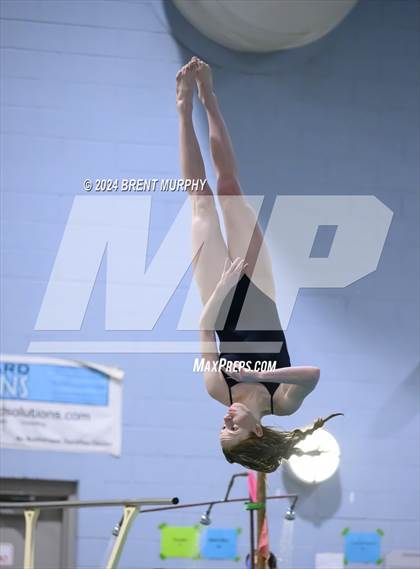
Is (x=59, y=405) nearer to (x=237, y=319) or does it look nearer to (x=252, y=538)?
(x=252, y=538)

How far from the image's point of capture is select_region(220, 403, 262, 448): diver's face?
3863 millimetres

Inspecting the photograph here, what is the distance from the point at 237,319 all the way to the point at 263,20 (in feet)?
6.08

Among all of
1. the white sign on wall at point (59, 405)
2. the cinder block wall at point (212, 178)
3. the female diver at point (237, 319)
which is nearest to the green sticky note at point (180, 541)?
the cinder block wall at point (212, 178)

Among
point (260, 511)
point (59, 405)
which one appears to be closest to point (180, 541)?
point (260, 511)

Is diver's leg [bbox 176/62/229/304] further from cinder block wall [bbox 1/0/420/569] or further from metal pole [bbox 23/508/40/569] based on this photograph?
metal pole [bbox 23/508/40/569]

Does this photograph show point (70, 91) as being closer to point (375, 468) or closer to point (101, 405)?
Result: point (101, 405)

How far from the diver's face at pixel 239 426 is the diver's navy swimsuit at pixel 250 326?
0.48ft

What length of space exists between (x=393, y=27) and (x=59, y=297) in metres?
2.23

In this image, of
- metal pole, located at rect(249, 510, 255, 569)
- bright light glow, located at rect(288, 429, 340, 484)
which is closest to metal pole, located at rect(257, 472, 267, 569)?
metal pole, located at rect(249, 510, 255, 569)

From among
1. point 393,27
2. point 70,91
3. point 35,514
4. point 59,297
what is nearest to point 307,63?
point 393,27

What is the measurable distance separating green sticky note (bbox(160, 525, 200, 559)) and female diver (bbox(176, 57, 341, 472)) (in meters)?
1.21

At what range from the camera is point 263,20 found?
5.37 metres

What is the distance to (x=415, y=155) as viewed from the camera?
5.64 m

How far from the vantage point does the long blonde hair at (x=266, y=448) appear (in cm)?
386
